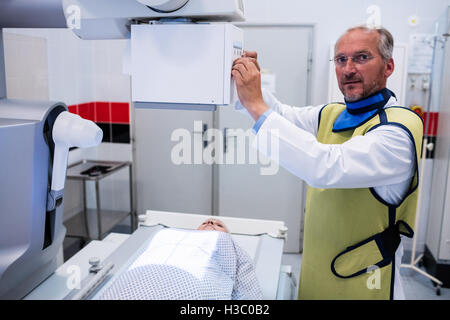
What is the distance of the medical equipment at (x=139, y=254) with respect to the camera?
120 cm

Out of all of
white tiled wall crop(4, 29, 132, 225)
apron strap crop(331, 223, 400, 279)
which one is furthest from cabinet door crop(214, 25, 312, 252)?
apron strap crop(331, 223, 400, 279)

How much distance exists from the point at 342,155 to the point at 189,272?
1.87 ft

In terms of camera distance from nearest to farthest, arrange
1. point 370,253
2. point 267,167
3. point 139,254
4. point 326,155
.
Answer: point 326,155
point 370,253
point 139,254
point 267,167

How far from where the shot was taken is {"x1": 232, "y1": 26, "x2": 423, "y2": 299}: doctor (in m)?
0.93

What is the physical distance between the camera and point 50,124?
0.99 meters

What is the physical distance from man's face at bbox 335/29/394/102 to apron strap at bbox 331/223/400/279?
401 millimetres

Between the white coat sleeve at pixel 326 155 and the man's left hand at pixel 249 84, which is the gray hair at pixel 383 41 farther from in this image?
the man's left hand at pixel 249 84

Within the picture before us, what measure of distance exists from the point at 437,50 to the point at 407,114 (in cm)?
191

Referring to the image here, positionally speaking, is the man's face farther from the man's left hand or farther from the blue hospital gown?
the blue hospital gown

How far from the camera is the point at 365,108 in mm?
1115

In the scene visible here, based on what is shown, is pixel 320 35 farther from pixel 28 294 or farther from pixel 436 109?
pixel 28 294

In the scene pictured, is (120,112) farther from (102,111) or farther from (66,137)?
(66,137)

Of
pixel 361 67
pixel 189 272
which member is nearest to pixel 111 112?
pixel 189 272

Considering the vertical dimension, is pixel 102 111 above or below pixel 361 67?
below
